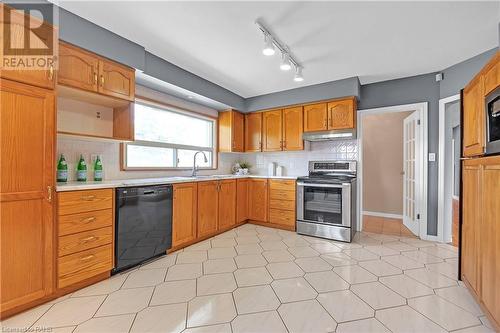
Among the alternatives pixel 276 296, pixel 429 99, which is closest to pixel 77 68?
pixel 276 296

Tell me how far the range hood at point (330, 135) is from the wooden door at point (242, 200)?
A: 1354 mm

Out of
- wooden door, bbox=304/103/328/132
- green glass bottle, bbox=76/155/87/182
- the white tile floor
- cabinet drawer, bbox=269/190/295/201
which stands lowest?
the white tile floor

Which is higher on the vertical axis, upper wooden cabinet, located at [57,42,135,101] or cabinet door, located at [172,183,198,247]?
upper wooden cabinet, located at [57,42,135,101]

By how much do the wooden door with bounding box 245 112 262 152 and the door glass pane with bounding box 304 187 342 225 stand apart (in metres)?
1.38

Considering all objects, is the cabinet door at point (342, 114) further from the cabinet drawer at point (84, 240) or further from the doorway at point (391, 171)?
the cabinet drawer at point (84, 240)

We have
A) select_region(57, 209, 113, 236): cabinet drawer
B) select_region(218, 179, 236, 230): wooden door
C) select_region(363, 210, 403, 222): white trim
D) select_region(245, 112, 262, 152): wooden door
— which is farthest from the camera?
select_region(363, 210, 403, 222): white trim

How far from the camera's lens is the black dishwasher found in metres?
2.21

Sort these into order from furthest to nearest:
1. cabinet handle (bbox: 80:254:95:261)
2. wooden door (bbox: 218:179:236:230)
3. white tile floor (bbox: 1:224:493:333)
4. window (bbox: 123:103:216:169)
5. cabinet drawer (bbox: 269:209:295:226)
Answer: cabinet drawer (bbox: 269:209:295:226), wooden door (bbox: 218:179:236:230), window (bbox: 123:103:216:169), cabinet handle (bbox: 80:254:95:261), white tile floor (bbox: 1:224:493:333)

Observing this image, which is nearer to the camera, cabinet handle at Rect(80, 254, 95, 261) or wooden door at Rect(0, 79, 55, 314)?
wooden door at Rect(0, 79, 55, 314)

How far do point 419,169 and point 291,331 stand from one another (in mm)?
3128

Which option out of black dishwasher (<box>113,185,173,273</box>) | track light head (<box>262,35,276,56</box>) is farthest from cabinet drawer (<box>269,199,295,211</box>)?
track light head (<box>262,35,276,56</box>)

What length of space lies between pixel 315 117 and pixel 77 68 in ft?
10.4

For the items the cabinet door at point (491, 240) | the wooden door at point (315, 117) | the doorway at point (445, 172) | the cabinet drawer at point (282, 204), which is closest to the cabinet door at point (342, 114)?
the wooden door at point (315, 117)

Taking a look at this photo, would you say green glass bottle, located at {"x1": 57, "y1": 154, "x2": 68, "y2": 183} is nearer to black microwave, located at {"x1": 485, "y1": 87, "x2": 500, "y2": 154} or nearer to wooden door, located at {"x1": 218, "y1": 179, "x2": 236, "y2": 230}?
wooden door, located at {"x1": 218, "y1": 179, "x2": 236, "y2": 230}
